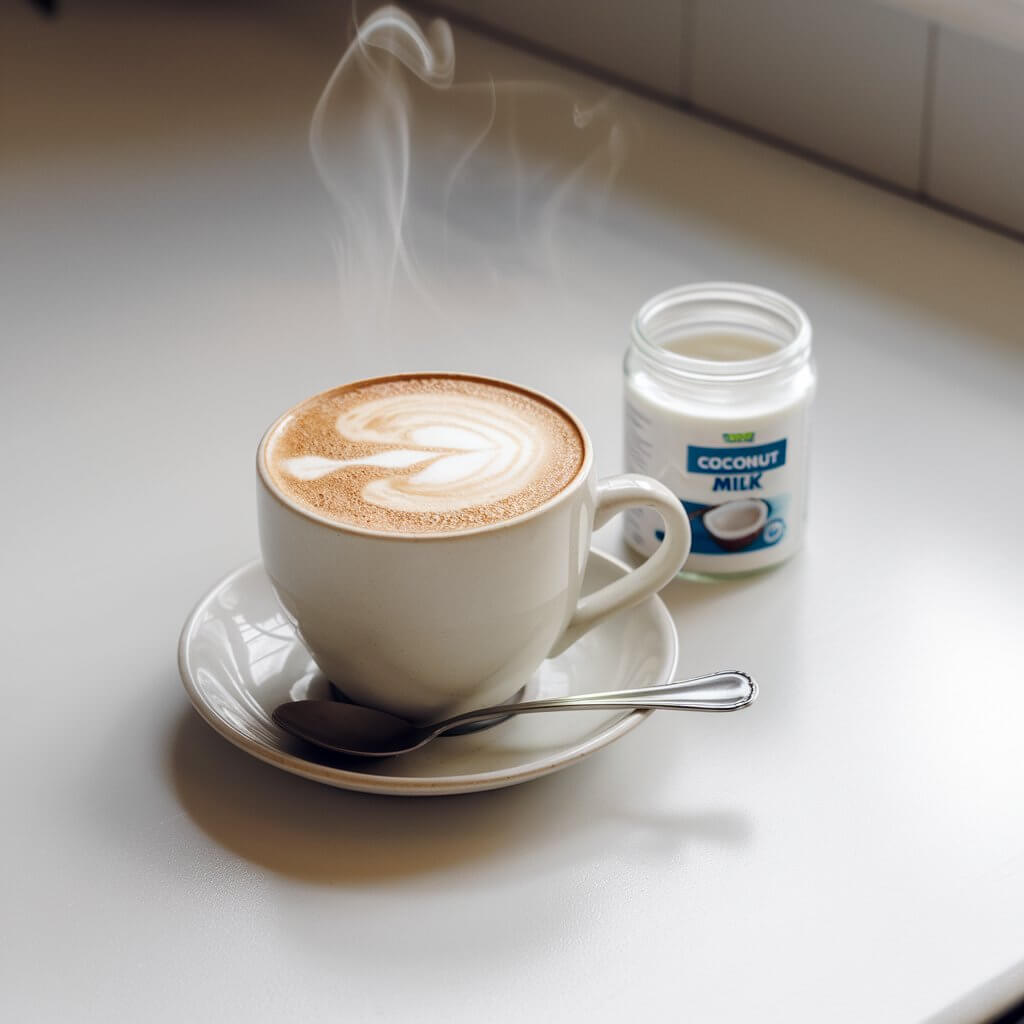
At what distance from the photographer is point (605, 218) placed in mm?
1241

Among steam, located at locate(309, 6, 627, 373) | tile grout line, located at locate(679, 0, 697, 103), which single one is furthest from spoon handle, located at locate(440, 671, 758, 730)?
tile grout line, located at locate(679, 0, 697, 103)

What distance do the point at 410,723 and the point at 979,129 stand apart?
2.44 ft

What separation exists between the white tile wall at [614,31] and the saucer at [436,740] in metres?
0.79

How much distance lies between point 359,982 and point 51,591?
34 cm

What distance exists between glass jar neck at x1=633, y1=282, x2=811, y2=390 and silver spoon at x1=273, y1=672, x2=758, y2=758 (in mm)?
198

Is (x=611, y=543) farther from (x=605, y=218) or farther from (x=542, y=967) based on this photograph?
(x=605, y=218)

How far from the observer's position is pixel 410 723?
68 centimetres

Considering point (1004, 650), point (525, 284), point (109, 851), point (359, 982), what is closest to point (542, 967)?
point (359, 982)

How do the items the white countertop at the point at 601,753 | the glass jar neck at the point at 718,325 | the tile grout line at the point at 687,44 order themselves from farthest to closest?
the tile grout line at the point at 687,44
the glass jar neck at the point at 718,325
the white countertop at the point at 601,753

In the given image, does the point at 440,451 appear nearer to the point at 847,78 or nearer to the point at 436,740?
the point at 436,740

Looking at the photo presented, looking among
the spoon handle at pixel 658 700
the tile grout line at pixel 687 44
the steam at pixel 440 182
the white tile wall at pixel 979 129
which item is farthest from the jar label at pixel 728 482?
the tile grout line at pixel 687 44

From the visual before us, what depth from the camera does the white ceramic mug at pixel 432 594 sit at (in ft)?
2.05

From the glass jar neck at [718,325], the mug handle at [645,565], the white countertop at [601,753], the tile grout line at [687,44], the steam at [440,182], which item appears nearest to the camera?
the white countertop at [601,753]

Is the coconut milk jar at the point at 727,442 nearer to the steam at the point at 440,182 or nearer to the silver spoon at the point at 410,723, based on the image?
the silver spoon at the point at 410,723
